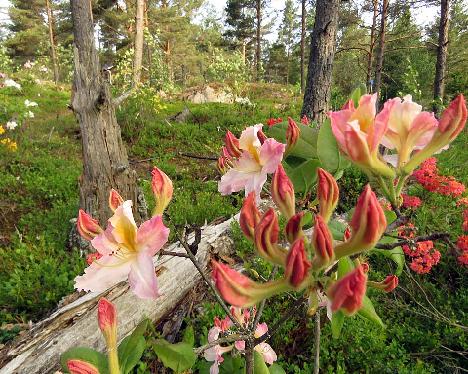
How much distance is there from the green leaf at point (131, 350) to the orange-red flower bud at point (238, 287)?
1.09 ft

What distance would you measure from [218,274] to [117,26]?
74.1 feet

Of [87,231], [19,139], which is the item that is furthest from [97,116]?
[19,139]

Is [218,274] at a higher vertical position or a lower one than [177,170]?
higher

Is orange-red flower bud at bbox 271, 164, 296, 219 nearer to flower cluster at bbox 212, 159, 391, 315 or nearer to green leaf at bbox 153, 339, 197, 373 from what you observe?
flower cluster at bbox 212, 159, 391, 315

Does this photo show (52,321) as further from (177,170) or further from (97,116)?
(177,170)

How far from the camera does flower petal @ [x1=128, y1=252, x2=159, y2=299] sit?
626 mm

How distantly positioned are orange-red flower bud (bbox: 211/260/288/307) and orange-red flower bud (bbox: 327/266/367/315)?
9 centimetres

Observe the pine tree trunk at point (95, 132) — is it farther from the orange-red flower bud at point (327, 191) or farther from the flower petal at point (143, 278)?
the orange-red flower bud at point (327, 191)

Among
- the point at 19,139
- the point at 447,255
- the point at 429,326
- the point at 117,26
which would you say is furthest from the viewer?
the point at 117,26

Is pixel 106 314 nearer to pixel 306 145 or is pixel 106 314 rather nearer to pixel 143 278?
pixel 143 278

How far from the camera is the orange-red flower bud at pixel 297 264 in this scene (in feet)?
1.73

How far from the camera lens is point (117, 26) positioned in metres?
20.1

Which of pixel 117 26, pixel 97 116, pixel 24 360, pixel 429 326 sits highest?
pixel 117 26

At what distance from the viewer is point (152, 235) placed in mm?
667
